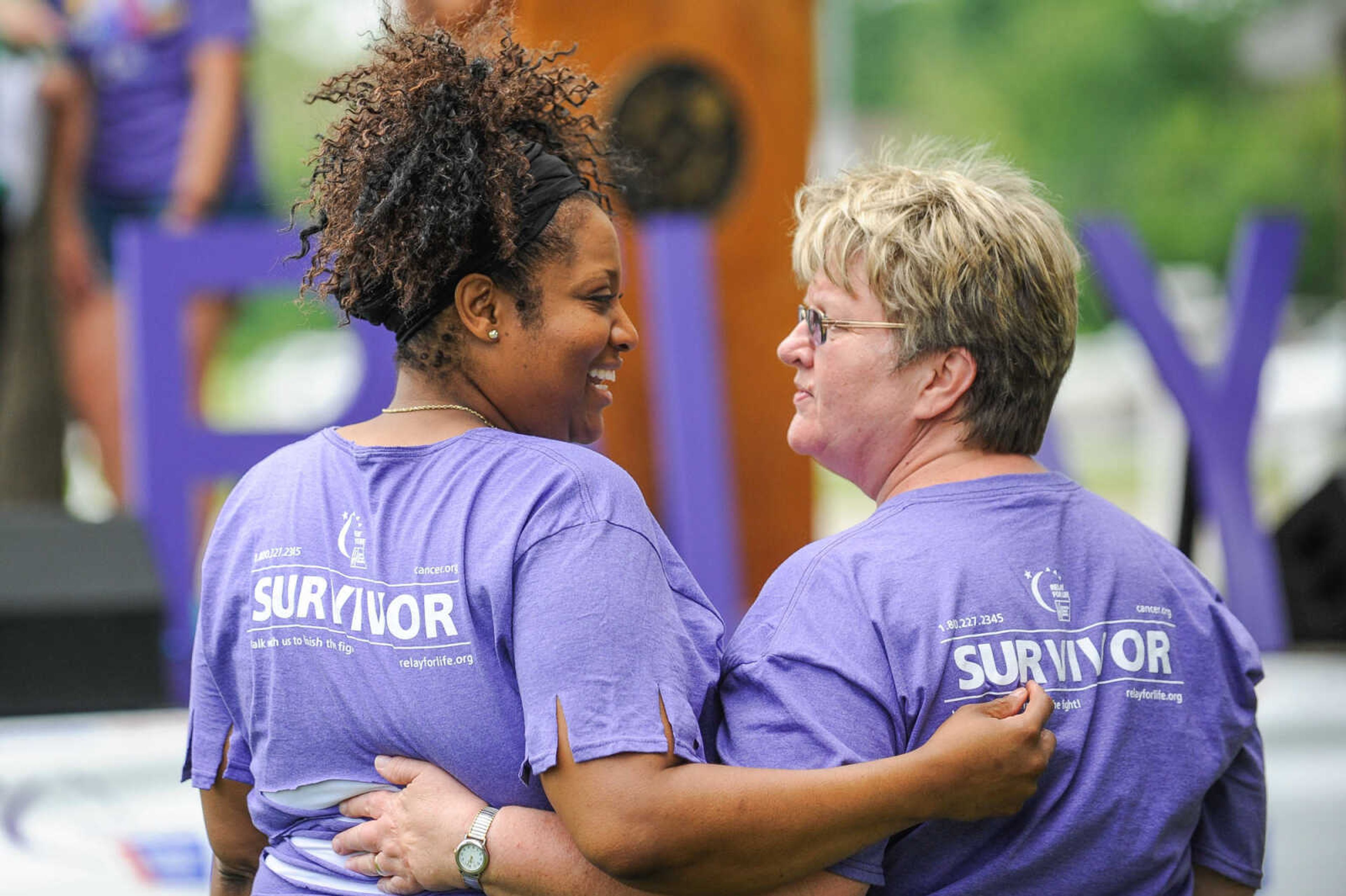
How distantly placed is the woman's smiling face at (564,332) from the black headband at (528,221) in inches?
0.8

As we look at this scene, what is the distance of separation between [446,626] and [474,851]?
0.78 feet

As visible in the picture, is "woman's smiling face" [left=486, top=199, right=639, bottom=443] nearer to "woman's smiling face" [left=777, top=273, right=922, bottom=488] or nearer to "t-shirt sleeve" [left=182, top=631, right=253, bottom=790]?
"woman's smiling face" [left=777, top=273, right=922, bottom=488]

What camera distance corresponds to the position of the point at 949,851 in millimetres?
1635

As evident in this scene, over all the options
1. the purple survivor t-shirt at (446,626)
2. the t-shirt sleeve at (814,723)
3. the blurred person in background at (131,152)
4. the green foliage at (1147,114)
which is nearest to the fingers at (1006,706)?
the t-shirt sleeve at (814,723)

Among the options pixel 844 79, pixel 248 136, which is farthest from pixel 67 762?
pixel 844 79

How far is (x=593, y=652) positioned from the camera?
1.44 m

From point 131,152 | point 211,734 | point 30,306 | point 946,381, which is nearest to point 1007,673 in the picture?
point 946,381

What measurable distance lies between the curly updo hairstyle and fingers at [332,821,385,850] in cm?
52

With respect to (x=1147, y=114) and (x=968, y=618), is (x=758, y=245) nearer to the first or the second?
(x=968, y=618)

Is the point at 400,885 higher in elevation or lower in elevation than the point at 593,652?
lower

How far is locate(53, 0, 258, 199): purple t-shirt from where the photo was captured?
6.41m

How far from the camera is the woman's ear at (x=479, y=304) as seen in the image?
166 cm

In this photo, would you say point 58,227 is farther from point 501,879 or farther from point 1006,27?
point 1006,27

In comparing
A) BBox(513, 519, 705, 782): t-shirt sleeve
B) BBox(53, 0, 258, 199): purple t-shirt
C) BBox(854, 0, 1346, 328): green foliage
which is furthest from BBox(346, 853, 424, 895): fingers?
BBox(854, 0, 1346, 328): green foliage
